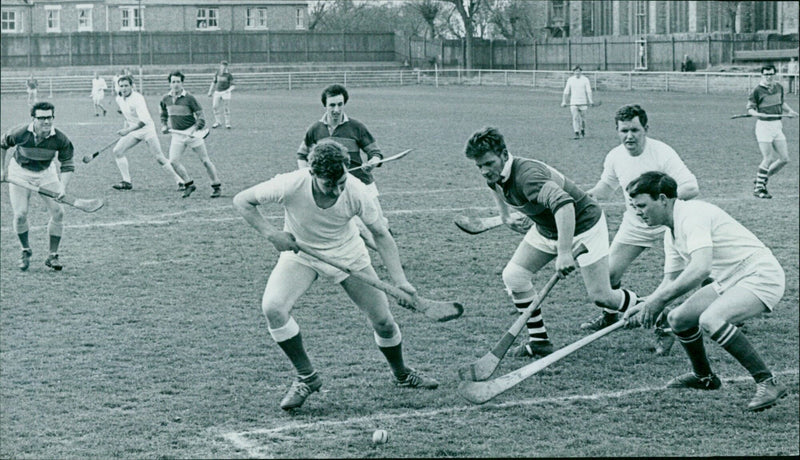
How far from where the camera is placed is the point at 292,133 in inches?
1240

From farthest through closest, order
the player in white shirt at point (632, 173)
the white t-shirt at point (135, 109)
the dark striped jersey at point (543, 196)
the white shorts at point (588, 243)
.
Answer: the white t-shirt at point (135, 109)
the player in white shirt at point (632, 173)
the white shorts at point (588, 243)
the dark striped jersey at point (543, 196)

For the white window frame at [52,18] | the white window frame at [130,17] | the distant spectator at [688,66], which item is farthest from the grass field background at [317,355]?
the white window frame at [52,18]

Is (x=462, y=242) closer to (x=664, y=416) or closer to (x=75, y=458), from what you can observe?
(x=664, y=416)

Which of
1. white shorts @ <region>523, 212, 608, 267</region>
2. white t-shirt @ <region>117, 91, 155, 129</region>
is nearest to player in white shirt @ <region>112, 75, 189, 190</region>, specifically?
white t-shirt @ <region>117, 91, 155, 129</region>

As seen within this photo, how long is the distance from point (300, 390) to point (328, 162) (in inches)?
67.4

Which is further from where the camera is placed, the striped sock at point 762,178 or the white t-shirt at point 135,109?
the white t-shirt at point 135,109

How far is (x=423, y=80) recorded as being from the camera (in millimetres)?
64375

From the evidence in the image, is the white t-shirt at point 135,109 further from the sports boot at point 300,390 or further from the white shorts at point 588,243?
the sports boot at point 300,390

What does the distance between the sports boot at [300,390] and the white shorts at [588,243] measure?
7.17 ft

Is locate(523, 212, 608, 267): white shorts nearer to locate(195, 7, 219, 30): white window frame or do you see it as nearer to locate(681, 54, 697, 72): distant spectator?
locate(681, 54, 697, 72): distant spectator

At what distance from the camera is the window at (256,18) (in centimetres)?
8038

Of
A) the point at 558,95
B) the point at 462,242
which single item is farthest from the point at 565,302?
the point at 558,95

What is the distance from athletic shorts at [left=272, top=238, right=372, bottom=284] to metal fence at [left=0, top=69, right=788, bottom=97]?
3943cm

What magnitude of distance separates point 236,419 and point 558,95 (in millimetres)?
43200
